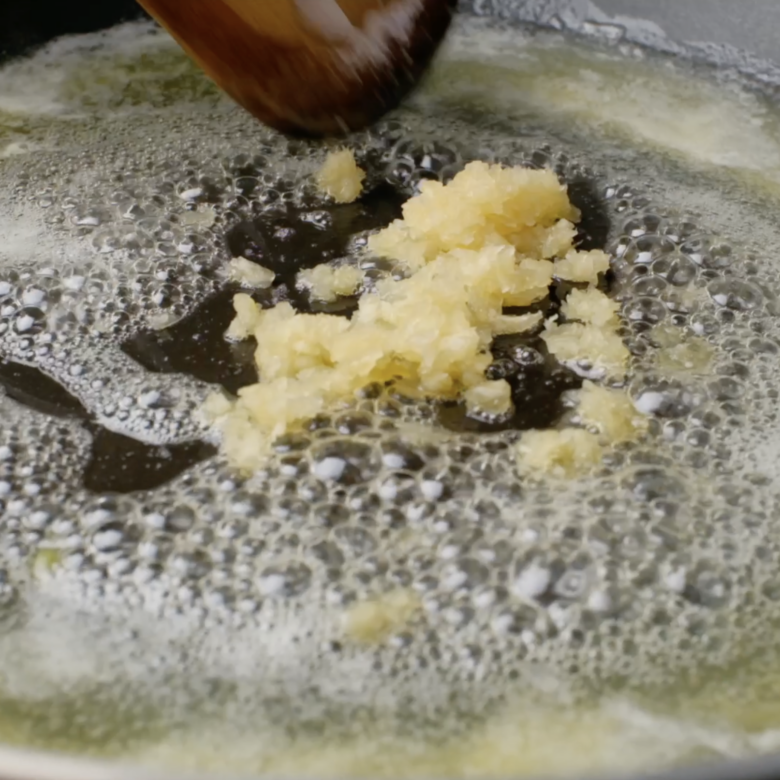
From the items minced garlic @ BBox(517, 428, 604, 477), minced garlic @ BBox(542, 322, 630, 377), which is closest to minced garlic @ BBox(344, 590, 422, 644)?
minced garlic @ BBox(517, 428, 604, 477)

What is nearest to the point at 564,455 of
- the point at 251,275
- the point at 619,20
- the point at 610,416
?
the point at 610,416

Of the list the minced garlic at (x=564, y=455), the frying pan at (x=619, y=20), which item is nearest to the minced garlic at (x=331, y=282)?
the minced garlic at (x=564, y=455)

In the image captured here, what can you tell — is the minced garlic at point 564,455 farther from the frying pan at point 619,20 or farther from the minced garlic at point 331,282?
the frying pan at point 619,20

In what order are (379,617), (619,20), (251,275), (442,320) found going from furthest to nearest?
(619,20) → (251,275) → (442,320) → (379,617)

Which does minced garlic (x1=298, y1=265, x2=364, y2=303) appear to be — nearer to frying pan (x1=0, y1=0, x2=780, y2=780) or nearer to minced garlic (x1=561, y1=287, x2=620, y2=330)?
minced garlic (x1=561, y1=287, x2=620, y2=330)

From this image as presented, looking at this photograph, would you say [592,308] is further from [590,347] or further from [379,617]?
[379,617]

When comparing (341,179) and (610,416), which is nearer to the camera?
(610,416)

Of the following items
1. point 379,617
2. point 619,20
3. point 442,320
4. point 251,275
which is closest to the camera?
point 379,617
